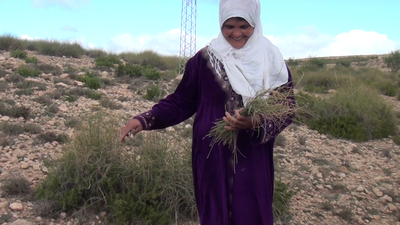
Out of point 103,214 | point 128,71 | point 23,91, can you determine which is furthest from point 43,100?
point 103,214

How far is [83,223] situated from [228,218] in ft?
6.00

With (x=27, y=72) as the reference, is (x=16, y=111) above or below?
below

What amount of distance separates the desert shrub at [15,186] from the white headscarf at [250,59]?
8.47 feet

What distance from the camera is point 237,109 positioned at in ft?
5.83

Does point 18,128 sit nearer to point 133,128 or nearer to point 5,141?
point 5,141

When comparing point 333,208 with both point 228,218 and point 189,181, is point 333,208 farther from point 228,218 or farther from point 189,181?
point 228,218

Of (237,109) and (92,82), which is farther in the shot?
(92,82)

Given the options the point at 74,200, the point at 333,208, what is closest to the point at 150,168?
the point at 74,200

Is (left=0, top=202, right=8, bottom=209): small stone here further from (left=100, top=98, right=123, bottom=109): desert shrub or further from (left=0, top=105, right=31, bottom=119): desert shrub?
(left=100, top=98, right=123, bottom=109): desert shrub

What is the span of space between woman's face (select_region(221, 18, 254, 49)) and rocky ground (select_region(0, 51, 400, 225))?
2.16m

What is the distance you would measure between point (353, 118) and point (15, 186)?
17.5 feet

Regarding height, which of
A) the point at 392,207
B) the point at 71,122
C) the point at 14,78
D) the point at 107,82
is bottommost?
the point at 392,207

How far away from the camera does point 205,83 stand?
1.89m

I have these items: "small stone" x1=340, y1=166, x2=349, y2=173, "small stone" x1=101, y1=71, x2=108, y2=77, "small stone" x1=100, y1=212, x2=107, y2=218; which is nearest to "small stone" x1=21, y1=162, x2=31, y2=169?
"small stone" x1=100, y1=212, x2=107, y2=218
